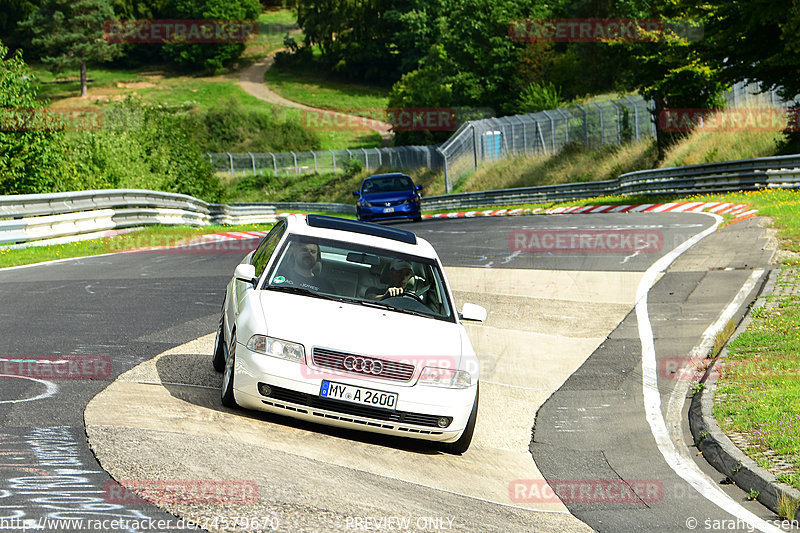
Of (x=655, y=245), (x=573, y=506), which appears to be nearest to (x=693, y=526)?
(x=573, y=506)

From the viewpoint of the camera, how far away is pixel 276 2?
165 metres

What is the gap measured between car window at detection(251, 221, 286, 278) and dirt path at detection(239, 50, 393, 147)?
87.3 m

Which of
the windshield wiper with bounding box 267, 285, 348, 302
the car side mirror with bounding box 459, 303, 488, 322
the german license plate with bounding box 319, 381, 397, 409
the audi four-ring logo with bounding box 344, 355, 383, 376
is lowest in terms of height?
the german license plate with bounding box 319, 381, 397, 409

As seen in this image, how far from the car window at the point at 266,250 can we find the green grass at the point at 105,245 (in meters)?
9.74

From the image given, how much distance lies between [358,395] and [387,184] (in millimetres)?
23948

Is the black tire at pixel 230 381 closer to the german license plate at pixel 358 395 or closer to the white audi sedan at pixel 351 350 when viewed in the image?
the white audi sedan at pixel 351 350

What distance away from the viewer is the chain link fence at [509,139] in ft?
146

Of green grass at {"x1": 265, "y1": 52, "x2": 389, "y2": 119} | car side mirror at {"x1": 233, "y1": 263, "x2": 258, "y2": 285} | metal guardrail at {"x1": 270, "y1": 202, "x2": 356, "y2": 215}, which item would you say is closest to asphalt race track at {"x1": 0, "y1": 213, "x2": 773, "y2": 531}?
car side mirror at {"x1": 233, "y1": 263, "x2": 258, "y2": 285}

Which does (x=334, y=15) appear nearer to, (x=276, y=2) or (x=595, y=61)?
(x=276, y=2)

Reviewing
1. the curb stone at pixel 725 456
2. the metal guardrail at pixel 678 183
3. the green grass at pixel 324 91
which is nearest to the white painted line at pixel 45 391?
→ the curb stone at pixel 725 456

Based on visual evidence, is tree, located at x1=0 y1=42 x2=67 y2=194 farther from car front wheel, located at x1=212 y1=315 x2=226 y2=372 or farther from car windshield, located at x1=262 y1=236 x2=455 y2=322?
car windshield, located at x1=262 y1=236 x2=455 y2=322

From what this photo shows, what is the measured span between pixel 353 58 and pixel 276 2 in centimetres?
4576

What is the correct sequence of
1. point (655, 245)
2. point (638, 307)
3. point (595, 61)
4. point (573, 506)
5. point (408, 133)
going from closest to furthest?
point (573, 506)
point (638, 307)
point (655, 245)
point (595, 61)
point (408, 133)

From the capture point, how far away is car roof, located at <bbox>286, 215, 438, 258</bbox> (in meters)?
8.70
